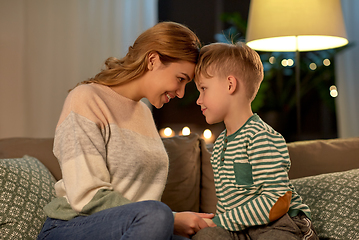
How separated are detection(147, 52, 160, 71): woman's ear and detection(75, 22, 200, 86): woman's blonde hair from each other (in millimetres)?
10

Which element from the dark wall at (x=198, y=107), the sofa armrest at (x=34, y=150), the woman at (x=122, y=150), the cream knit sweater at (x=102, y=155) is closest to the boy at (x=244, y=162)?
the woman at (x=122, y=150)

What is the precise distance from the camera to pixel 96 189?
117cm

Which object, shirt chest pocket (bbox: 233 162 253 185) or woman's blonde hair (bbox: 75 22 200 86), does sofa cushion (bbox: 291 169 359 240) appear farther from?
woman's blonde hair (bbox: 75 22 200 86)

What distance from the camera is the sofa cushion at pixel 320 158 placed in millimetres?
1825

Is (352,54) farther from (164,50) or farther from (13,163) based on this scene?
(13,163)

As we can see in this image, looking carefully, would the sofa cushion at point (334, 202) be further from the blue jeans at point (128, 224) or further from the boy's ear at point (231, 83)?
the blue jeans at point (128, 224)

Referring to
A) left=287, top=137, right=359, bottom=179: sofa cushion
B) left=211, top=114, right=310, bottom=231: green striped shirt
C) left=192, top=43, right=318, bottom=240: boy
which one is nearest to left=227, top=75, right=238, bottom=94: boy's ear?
left=192, top=43, right=318, bottom=240: boy

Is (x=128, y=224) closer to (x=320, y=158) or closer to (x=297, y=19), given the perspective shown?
(x=320, y=158)

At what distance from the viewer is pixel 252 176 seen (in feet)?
3.88

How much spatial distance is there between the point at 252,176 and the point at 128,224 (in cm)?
41

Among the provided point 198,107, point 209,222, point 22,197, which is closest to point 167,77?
point 209,222

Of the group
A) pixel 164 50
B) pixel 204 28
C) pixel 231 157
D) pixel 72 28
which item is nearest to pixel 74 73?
pixel 72 28

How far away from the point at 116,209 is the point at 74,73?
8.02ft

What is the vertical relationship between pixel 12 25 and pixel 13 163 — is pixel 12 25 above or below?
above
